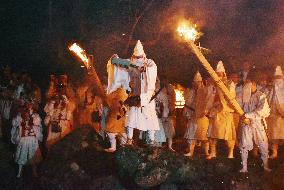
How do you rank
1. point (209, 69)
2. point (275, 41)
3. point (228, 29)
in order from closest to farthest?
point (209, 69) < point (275, 41) < point (228, 29)

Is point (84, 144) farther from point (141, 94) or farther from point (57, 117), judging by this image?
point (141, 94)

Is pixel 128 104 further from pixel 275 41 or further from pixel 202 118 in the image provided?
pixel 275 41

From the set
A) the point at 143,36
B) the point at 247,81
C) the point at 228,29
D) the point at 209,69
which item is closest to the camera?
the point at 209,69

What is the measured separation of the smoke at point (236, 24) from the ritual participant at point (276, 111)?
15.7ft

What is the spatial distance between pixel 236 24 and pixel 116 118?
28.1 feet

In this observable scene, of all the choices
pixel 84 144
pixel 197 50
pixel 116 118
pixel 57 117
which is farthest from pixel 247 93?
pixel 57 117

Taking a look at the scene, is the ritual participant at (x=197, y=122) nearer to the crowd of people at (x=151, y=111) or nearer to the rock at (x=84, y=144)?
the crowd of people at (x=151, y=111)

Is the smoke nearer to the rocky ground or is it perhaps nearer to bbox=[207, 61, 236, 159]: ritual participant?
bbox=[207, 61, 236, 159]: ritual participant

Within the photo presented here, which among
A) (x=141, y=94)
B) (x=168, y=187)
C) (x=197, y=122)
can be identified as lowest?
(x=168, y=187)

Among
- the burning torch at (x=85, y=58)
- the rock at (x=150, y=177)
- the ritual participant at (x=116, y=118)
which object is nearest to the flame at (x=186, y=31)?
the burning torch at (x=85, y=58)

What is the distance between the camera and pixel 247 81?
32.0ft

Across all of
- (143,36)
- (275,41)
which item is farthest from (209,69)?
(143,36)

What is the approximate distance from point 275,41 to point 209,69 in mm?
7263

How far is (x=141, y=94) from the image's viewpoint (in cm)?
910
